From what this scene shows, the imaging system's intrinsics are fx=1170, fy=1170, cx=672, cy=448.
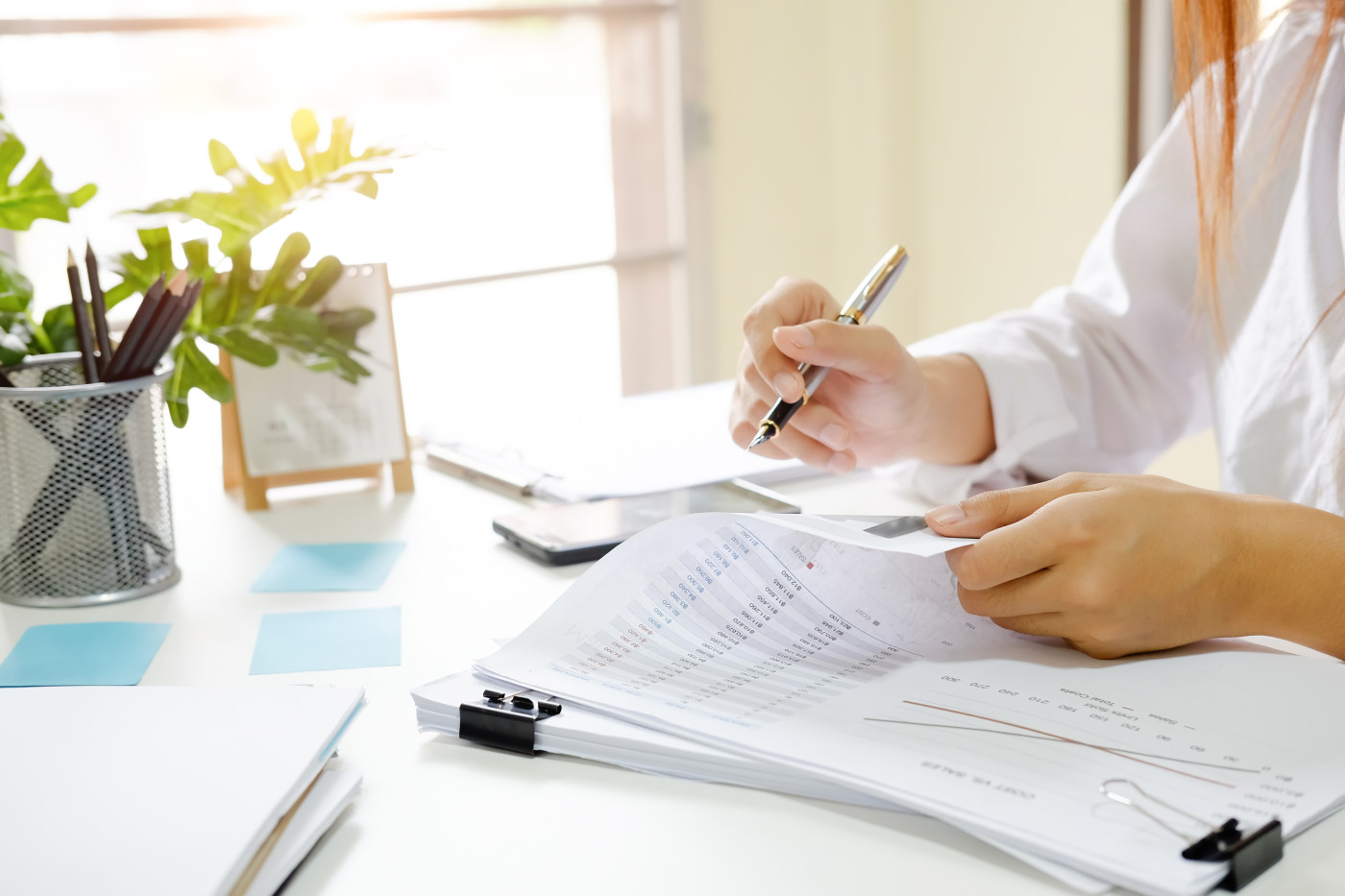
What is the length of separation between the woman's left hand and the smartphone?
266 millimetres

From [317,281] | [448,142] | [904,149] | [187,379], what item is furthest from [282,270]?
[904,149]

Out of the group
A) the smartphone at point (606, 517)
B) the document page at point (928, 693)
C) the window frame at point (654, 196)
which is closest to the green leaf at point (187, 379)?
the smartphone at point (606, 517)

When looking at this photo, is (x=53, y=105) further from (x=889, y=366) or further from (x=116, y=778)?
(x=116, y=778)

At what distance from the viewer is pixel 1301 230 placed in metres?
0.85

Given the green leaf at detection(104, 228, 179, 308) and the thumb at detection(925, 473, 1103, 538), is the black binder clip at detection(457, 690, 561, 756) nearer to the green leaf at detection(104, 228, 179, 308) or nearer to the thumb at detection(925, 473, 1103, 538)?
the thumb at detection(925, 473, 1103, 538)

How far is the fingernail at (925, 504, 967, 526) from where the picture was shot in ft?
1.83

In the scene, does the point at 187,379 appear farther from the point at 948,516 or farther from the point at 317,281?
the point at 948,516

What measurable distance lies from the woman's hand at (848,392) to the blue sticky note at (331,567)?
0.89 ft

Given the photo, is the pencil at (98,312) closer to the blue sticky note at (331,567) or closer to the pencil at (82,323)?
the pencil at (82,323)

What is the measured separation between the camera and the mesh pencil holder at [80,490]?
711 millimetres

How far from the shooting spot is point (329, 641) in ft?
2.17

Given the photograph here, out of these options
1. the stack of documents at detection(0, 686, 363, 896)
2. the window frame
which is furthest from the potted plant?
the window frame

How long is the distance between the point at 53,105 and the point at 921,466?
1503 mm

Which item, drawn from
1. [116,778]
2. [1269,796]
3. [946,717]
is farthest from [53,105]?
[1269,796]
